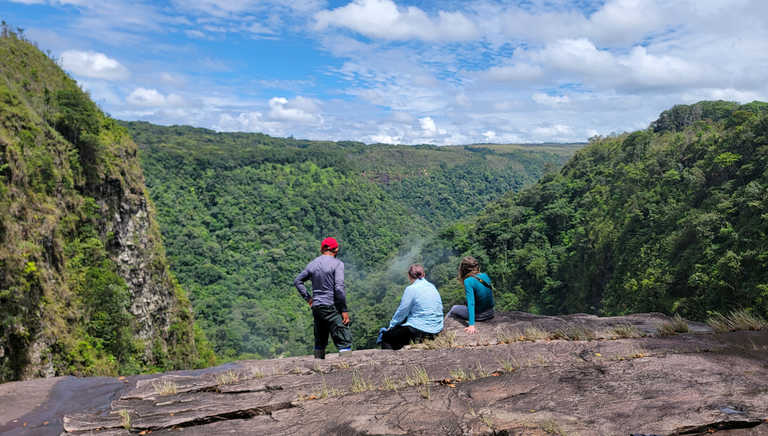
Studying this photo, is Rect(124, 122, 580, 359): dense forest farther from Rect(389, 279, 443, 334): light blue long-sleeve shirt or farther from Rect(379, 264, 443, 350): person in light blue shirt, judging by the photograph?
Rect(389, 279, 443, 334): light blue long-sleeve shirt

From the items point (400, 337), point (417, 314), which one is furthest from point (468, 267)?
point (400, 337)

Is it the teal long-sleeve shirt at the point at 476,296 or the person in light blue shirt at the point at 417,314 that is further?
the teal long-sleeve shirt at the point at 476,296

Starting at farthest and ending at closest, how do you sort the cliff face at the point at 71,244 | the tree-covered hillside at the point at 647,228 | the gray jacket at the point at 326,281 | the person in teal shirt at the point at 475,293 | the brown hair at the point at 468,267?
1. the tree-covered hillside at the point at 647,228
2. the cliff face at the point at 71,244
3. the brown hair at the point at 468,267
4. the person in teal shirt at the point at 475,293
5. the gray jacket at the point at 326,281

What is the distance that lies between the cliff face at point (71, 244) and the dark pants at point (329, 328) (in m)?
8.96

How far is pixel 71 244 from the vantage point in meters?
18.2

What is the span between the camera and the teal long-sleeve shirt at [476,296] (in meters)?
6.91

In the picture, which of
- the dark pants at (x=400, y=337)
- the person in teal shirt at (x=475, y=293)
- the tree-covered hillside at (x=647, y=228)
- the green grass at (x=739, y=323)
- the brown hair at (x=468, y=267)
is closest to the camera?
the green grass at (x=739, y=323)

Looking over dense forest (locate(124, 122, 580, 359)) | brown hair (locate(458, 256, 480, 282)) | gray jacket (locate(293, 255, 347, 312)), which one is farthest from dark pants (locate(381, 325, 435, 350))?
dense forest (locate(124, 122, 580, 359))

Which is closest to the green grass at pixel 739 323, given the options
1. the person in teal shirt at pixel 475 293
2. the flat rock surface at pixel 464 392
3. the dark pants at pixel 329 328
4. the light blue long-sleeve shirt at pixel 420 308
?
the flat rock surface at pixel 464 392

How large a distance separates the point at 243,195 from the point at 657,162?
308ft

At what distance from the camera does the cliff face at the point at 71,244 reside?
41.0 ft

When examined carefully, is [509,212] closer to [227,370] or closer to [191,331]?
[191,331]

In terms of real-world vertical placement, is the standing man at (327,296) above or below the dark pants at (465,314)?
above

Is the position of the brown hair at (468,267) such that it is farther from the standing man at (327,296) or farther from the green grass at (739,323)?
the green grass at (739,323)
